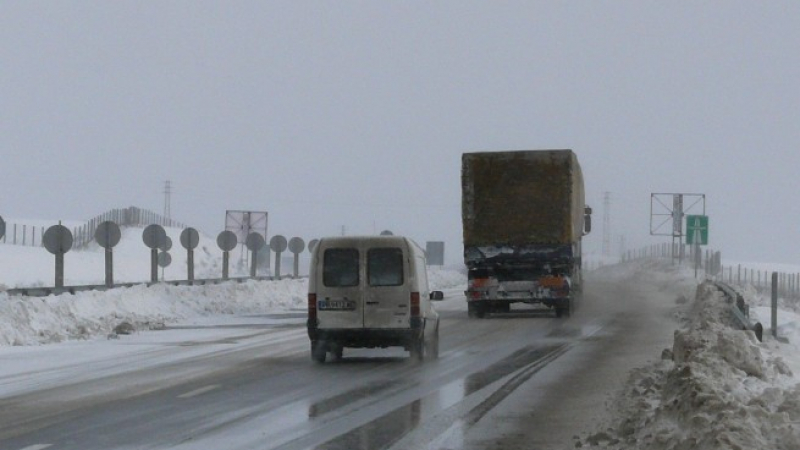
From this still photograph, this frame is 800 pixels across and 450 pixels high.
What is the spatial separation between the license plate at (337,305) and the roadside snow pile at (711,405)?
528 centimetres

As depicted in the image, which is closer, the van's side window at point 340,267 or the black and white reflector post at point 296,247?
the van's side window at point 340,267

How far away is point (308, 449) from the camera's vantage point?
36.7 ft

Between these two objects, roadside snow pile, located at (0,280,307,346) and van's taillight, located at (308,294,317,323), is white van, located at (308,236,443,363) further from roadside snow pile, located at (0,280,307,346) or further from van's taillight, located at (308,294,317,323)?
roadside snow pile, located at (0,280,307,346)

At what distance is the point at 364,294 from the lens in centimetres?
2114

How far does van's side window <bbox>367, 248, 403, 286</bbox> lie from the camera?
2119 centimetres

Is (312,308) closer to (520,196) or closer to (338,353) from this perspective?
(338,353)

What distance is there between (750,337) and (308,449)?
9.93 metres

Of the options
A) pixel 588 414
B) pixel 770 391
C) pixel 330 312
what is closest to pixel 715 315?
pixel 330 312

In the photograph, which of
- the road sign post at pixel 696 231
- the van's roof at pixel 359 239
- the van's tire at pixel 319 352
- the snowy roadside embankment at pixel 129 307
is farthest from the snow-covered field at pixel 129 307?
the road sign post at pixel 696 231

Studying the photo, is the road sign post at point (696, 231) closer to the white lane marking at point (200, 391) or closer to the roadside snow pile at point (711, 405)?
the roadside snow pile at point (711, 405)

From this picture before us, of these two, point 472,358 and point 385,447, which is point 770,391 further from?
point 472,358

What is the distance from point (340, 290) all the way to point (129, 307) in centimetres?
1392

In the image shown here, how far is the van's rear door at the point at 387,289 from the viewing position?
832 inches

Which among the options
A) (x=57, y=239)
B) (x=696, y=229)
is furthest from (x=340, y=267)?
(x=696, y=229)
